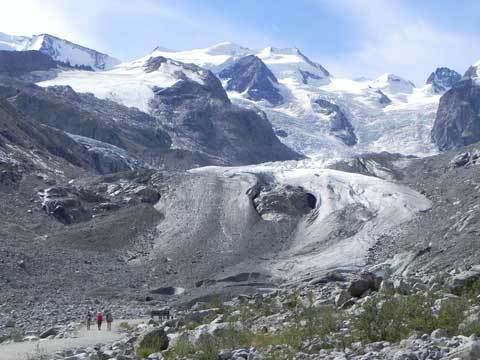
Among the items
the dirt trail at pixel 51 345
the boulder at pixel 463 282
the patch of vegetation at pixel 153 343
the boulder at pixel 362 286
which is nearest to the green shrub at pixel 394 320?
the boulder at pixel 463 282

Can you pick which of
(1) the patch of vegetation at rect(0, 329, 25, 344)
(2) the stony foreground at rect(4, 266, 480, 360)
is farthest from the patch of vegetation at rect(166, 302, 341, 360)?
(1) the patch of vegetation at rect(0, 329, 25, 344)

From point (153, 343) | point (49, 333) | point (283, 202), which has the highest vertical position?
point (283, 202)

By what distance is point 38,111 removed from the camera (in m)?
181

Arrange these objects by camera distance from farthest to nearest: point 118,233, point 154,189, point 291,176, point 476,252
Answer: point 291,176
point 154,189
point 118,233
point 476,252

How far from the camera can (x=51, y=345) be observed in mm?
27141

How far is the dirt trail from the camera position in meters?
23.5

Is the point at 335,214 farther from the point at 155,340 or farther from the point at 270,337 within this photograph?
the point at 270,337

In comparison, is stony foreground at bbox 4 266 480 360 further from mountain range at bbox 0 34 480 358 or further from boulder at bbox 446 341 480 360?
mountain range at bbox 0 34 480 358

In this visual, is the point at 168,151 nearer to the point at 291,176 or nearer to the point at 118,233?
the point at 291,176

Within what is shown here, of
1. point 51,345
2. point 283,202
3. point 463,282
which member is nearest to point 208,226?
point 283,202

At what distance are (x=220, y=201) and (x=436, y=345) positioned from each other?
79.8 meters

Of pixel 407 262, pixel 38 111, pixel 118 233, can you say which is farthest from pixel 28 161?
pixel 38 111

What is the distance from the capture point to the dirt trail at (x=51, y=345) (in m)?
23.5

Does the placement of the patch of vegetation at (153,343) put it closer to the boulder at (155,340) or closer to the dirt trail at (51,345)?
the boulder at (155,340)
